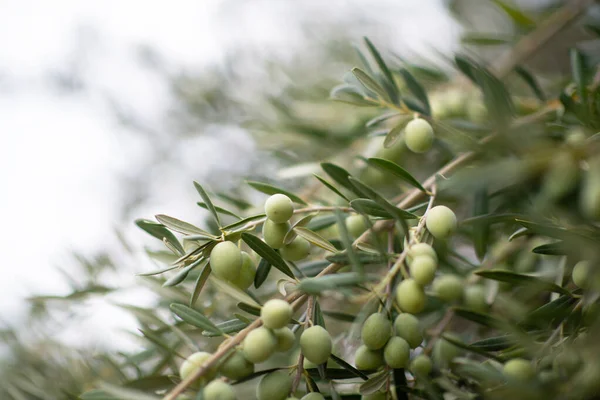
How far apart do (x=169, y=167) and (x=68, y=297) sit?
890mm

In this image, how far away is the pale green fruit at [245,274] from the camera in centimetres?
52

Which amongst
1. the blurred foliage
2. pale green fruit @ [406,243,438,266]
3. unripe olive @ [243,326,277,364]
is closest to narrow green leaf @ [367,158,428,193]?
the blurred foliage

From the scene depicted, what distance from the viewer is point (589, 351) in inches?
13.3

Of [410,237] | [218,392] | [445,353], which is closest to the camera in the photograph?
[218,392]

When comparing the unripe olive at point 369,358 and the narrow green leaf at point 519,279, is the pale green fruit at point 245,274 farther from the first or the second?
the narrow green leaf at point 519,279

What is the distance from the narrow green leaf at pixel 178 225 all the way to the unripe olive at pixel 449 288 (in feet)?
1.11

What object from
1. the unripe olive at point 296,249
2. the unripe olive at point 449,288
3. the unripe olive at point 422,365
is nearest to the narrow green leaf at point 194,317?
the unripe olive at point 296,249

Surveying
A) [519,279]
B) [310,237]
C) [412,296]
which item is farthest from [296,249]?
[519,279]

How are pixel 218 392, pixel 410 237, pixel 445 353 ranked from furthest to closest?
pixel 445 353 < pixel 410 237 < pixel 218 392

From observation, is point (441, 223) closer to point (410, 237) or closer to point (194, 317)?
point (410, 237)

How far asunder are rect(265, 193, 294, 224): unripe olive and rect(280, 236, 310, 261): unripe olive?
0.05m

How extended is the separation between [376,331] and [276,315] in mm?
107

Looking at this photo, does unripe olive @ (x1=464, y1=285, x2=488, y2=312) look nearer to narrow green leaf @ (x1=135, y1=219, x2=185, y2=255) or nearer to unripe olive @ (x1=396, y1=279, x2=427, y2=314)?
unripe olive @ (x1=396, y1=279, x2=427, y2=314)

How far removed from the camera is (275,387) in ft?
1.50
